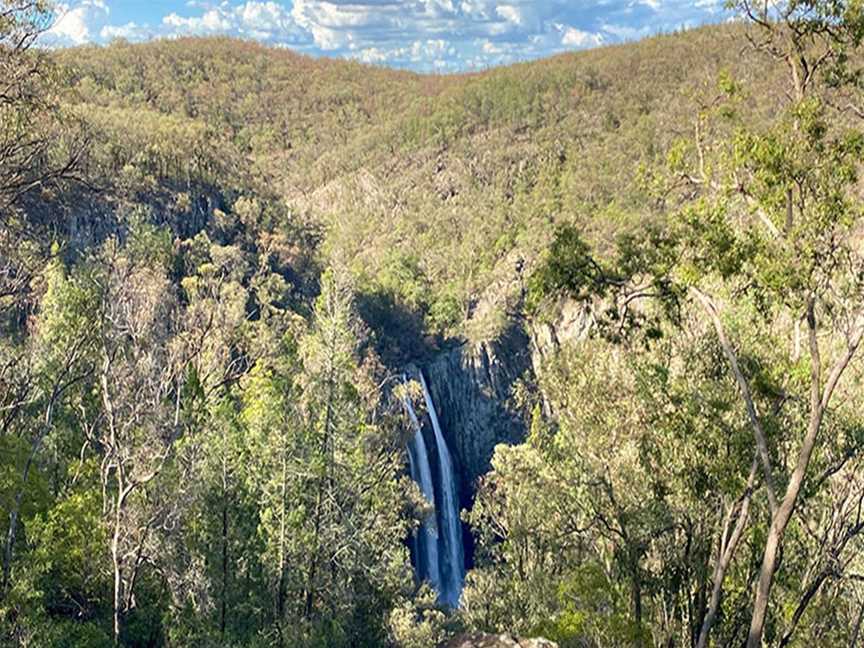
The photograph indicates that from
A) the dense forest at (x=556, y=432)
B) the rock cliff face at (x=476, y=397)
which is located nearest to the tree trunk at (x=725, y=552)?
the dense forest at (x=556, y=432)

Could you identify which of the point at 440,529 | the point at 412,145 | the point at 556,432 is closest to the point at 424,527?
the point at 440,529

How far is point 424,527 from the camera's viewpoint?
3816cm

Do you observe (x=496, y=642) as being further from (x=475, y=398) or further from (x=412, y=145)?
(x=412, y=145)

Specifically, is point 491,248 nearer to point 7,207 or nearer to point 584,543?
point 584,543

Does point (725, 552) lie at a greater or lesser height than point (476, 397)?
greater

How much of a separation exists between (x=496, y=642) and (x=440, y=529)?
113 ft

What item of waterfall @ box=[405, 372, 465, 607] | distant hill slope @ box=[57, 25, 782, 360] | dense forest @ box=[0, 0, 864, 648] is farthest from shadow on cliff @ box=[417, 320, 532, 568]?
dense forest @ box=[0, 0, 864, 648]

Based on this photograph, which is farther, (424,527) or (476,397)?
(476,397)

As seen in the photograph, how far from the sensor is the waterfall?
40.3m

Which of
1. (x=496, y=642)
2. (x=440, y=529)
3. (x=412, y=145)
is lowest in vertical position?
(x=440, y=529)

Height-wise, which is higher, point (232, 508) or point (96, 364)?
point (96, 364)

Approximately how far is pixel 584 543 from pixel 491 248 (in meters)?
60.2

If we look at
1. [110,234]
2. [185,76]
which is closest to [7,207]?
[110,234]

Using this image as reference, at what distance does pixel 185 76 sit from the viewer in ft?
357
